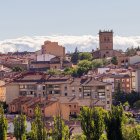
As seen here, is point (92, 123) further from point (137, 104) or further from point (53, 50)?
point (53, 50)

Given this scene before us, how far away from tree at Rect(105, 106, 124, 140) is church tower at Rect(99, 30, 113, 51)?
181ft

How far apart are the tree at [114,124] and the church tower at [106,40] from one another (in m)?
Answer: 55.3

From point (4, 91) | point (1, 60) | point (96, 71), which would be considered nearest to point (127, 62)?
point (96, 71)

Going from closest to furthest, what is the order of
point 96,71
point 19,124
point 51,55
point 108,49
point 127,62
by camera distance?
1. point 19,124
2. point 96,71
3. point 127,62
4. point 51,55
5. point 108,49

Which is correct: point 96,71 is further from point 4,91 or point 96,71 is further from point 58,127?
point 58,127

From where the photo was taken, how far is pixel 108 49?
84.3 metres

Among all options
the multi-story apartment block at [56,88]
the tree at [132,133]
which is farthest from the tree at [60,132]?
the multi-story apartment block at [56,88]

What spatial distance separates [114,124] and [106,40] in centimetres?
5726

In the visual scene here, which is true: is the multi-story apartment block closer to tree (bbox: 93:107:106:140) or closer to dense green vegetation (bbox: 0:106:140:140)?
dense green vegetation (bbox: 0:106:140:140)

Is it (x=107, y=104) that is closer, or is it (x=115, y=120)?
(x=115, y=120)

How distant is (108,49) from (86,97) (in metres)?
37.9

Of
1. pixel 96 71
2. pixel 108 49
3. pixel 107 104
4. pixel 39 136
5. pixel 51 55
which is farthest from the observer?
pixel 108 49

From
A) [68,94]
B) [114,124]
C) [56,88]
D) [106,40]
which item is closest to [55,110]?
[68,94]

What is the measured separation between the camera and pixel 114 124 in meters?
28.8
